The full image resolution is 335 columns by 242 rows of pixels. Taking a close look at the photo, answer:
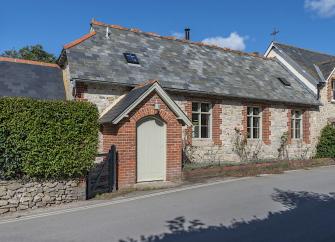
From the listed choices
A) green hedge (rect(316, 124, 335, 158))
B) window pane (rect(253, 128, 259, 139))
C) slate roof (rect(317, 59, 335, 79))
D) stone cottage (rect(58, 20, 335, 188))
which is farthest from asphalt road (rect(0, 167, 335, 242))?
slate roof (rect(317, 59, 335, 79))

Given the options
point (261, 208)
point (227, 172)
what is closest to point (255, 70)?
point (227, 172)

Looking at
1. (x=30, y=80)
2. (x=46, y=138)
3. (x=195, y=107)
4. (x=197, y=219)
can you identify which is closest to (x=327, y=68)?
(x=195, y=107)

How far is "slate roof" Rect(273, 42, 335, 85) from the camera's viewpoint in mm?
24141

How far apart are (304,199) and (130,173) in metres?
5.48

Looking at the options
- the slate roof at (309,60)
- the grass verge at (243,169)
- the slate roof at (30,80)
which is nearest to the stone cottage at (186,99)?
the slate roof at (309,60)

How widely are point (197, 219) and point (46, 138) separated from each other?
15.6 feet

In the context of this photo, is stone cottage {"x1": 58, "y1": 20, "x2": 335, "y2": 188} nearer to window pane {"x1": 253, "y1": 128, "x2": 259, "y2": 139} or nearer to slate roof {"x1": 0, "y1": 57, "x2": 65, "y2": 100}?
window pane {"x1": 253, "y1": 128, "x2": 259, "y2": 139}

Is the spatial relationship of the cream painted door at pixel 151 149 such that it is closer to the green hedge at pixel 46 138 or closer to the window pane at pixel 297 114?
the green hedge at pixel 46 138

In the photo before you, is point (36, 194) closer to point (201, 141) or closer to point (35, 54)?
point (201, 141)

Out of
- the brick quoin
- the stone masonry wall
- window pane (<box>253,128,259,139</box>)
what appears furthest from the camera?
window pane (<box>253,128,259,139</box>)

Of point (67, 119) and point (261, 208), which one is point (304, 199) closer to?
point (261, 208)

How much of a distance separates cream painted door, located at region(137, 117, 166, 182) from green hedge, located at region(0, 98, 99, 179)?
7.55 feet

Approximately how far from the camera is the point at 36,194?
10086mm

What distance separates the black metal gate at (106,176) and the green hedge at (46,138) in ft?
2.67
